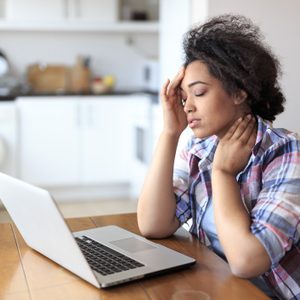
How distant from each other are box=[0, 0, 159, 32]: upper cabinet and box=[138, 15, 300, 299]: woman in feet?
11.9

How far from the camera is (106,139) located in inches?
194

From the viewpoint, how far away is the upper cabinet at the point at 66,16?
497 cm

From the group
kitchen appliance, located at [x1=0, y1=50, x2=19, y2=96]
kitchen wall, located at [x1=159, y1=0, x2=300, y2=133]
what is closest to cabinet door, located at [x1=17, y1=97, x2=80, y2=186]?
kitchen appliance, located at [x1=0, y1=50, x2=19, y2=96]

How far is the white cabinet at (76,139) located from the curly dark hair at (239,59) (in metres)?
3.14

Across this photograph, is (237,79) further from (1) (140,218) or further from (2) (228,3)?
(2) (228,3)

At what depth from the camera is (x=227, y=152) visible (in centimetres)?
142

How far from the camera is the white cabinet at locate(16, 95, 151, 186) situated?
4762 mm

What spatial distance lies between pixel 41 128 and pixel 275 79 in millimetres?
3451

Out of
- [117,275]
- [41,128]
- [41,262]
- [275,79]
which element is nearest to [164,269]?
[117,275]

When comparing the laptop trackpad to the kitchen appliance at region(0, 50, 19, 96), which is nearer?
the laptop trackpad

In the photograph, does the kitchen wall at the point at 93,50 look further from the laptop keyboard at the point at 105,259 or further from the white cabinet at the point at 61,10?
the laptop keyboard at the point at 105,259

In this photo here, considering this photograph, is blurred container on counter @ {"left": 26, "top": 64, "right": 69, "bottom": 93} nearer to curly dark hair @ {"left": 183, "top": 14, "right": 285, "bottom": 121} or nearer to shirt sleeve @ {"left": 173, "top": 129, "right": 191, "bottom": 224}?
shirt sleeve @ {"left": 173, "top": 129, "right": 191, "bottom": 224}

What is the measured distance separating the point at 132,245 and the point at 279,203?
1.17ft

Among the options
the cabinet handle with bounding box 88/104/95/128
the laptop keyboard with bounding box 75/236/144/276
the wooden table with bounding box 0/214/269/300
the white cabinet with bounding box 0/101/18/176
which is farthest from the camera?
the cabinet handle with bounding box 88/104/95/128
